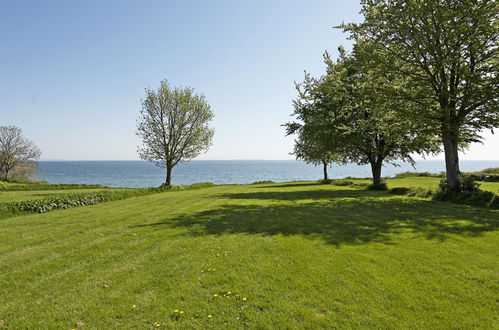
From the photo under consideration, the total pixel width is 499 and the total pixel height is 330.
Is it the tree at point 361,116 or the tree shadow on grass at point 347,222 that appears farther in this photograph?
the tree at point 361,116

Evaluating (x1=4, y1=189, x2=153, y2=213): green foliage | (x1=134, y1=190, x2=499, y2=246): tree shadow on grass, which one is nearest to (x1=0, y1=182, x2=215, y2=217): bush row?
(x1=4, y1=189, x2=153, y2=213): green foliage

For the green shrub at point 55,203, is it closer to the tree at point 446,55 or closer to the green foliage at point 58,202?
the green foliage at point 58,202

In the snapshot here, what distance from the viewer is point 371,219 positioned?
13.1 meters

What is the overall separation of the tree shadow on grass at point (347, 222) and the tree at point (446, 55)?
21.5 ft

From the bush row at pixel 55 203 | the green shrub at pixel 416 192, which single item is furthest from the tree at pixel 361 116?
the bush row at pixel 55 203

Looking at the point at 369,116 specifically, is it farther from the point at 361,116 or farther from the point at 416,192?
the point at 416,192

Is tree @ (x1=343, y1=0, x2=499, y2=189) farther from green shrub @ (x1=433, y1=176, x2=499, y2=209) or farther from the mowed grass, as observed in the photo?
A: the mowed grass

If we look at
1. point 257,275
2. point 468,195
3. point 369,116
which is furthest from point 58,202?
point 369,116

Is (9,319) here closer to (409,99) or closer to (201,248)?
(201,248)

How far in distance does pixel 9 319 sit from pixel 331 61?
31.2 m

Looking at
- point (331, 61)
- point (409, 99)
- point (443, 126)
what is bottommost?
point (443, 126)

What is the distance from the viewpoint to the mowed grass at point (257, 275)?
5160 millimetres

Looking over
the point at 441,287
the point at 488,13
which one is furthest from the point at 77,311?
the point at 488,13

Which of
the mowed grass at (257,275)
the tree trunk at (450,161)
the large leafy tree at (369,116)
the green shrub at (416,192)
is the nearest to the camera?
the mowed grass at (257,275)
